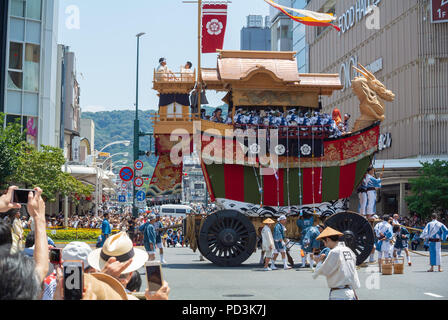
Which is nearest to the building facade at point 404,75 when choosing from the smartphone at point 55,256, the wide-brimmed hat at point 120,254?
the wide-brimmed hat at point 120,254

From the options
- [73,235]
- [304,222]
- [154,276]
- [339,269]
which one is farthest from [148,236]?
[154,276]

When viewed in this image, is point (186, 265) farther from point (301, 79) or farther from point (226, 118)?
point (301, 79)

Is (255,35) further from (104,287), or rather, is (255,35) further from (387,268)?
(104,287)

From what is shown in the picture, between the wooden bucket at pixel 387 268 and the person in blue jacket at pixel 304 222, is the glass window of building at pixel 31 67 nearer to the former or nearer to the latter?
the person in blue jacket at pixel 304 222

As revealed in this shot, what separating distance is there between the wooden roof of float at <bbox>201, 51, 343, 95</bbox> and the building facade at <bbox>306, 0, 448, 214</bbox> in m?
24.1

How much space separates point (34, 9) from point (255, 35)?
419 feet

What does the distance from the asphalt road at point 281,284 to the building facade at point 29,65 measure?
80.1ft

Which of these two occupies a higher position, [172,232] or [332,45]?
[332,45]

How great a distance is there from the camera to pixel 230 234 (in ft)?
65.8

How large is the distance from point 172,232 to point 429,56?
2273cm

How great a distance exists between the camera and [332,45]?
218 feet

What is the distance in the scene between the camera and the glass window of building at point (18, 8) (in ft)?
138

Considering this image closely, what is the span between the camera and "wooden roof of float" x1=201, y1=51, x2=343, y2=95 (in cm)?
2086
